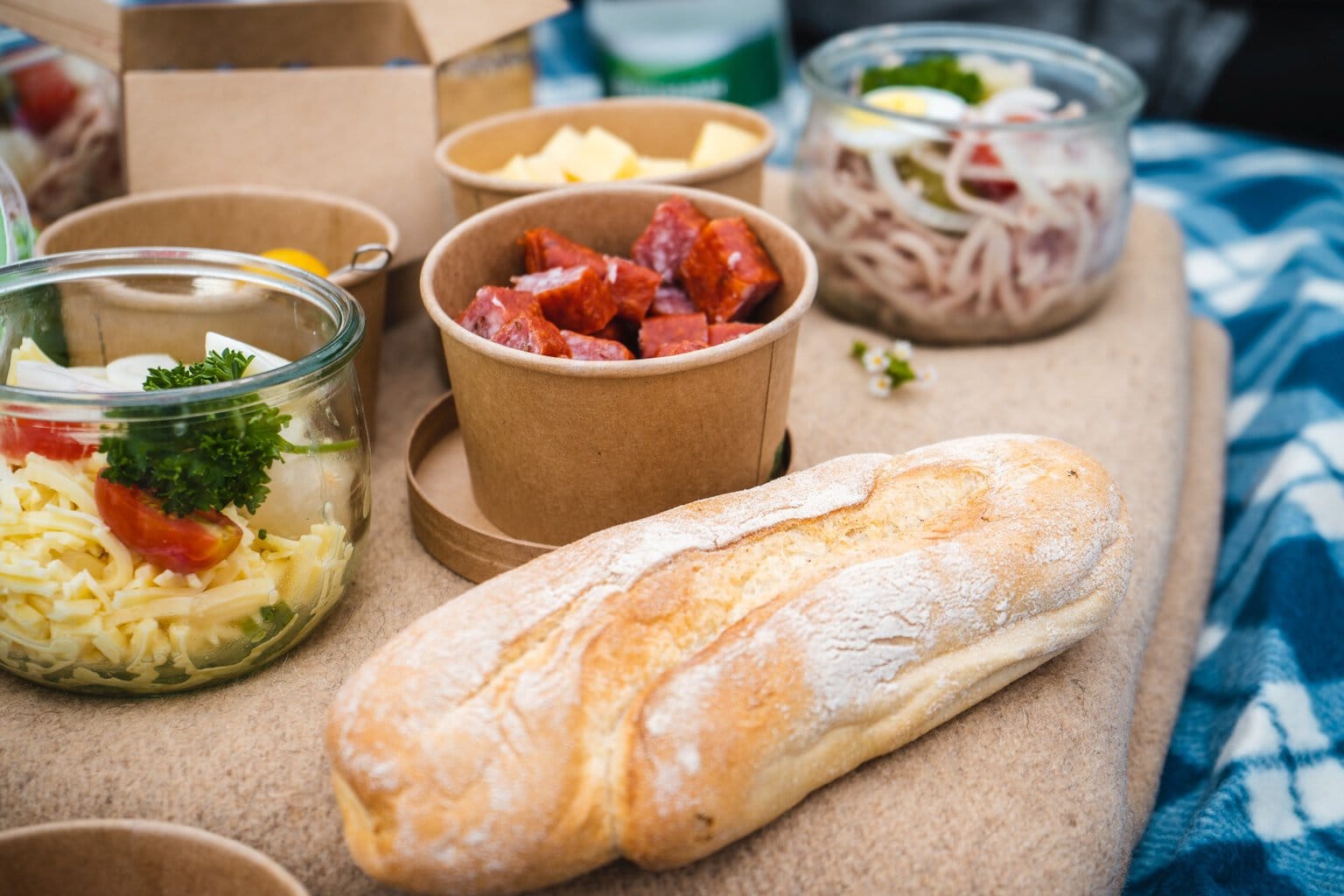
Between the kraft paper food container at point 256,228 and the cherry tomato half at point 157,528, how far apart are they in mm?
361

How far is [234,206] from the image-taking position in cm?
121

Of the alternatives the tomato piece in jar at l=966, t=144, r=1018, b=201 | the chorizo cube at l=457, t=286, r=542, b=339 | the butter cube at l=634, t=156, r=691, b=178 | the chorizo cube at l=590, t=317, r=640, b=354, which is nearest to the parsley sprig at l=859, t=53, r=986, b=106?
the tomato piece in jar at l=966, t=144, r=1018, b=201

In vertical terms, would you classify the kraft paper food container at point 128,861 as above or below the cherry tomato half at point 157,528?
below

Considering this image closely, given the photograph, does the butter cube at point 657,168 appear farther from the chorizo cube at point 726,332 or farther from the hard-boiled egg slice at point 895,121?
the chorizo cube at point 726,332

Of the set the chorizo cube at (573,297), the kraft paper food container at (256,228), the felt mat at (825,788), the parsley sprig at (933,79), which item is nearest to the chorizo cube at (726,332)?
the chorizo cube at (573,297)

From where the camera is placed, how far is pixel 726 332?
3.19 ft

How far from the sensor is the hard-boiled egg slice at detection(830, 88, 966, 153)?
4.24 feet

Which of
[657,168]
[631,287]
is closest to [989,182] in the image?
[657,168]

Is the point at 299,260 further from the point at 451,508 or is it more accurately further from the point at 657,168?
the point at 657,168

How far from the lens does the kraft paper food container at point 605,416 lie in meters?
0.87

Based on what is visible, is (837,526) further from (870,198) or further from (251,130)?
(251,130)

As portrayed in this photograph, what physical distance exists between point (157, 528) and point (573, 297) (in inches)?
15.8

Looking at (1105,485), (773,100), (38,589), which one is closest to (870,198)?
(1105,485)

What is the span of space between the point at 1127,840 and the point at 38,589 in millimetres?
842
